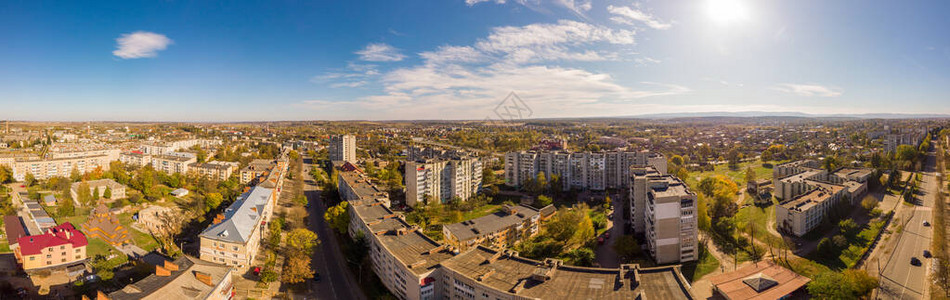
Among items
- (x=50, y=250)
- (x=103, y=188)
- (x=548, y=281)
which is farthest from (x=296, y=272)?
(x=103, y=188)

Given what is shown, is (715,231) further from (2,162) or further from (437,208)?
(2,162)

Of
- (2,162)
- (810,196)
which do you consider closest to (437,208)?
(810,196)

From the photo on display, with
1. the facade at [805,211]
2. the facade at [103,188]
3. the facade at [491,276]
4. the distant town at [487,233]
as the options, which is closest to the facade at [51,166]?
the distant town at [487,233]

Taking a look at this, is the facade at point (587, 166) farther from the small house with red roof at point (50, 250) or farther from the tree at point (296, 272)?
the small house with red roof at point (50, 250)

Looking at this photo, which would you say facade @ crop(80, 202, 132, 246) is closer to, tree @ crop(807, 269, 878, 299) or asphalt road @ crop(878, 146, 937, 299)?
tree @ crop(807, 269, 878, 299)

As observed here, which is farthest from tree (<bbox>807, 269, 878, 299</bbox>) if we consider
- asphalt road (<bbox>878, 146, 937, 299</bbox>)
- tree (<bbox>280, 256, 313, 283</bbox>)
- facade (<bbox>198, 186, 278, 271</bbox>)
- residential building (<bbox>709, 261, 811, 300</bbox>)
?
facade (<bbox>198, 186, 278, 271</bbox>)

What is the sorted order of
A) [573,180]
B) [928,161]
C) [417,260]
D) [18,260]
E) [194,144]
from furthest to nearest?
[194,144], [928,161], [573,180], [18,260], [417,260]
